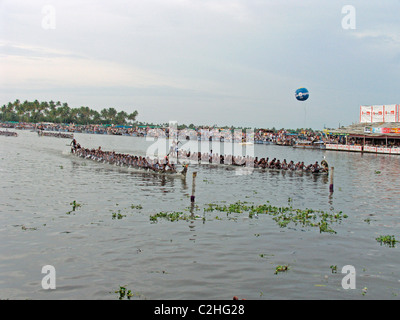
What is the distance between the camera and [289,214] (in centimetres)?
2369

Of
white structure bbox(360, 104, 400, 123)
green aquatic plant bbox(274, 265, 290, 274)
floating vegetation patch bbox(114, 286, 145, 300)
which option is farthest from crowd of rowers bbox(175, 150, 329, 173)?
white structure bbox(360, 104, 400, 123)

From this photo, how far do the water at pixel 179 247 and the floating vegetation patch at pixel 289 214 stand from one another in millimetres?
663

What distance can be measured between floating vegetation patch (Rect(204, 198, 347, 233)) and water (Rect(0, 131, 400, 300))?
0.66 meters

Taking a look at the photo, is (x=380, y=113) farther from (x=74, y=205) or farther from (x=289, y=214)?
(x=74, y=205)

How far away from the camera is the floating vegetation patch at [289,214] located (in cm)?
2153

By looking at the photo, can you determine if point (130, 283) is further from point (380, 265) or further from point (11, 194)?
point (11, 194)

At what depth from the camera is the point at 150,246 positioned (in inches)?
654

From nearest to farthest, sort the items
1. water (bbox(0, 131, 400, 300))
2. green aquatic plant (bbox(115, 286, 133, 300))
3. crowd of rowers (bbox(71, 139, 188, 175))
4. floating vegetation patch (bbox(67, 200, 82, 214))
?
1. green aquatic plant (bbox(115, 286, 133, 300))
2. water (bbox(0, 131, 400, 300))
3. floating vegetation patch (bbox(67, 200, 82, 214))
4. crowd of rowers (bbox(71, 139, 188, 175))

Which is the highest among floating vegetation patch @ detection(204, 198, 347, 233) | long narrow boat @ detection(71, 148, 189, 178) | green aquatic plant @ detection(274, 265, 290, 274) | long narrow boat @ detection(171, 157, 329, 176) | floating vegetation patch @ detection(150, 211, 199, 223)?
long narrow boat @ detection(71, 148, 189, 178)

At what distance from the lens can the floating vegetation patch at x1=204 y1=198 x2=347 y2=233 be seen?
2153cm

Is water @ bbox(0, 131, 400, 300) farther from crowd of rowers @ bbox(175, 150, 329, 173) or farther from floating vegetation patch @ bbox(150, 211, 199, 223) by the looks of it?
crowd of rowers @ bbox(175, 150, 329, 173)

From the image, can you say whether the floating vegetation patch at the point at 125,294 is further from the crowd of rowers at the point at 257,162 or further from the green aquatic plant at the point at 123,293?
the crowd of rowers at the point at 257,162

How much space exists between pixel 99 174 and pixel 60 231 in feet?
71.1

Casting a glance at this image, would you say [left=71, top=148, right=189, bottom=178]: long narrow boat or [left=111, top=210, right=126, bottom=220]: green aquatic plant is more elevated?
[left=71, top=148, right=189, bottom=178]: long narrow boat
